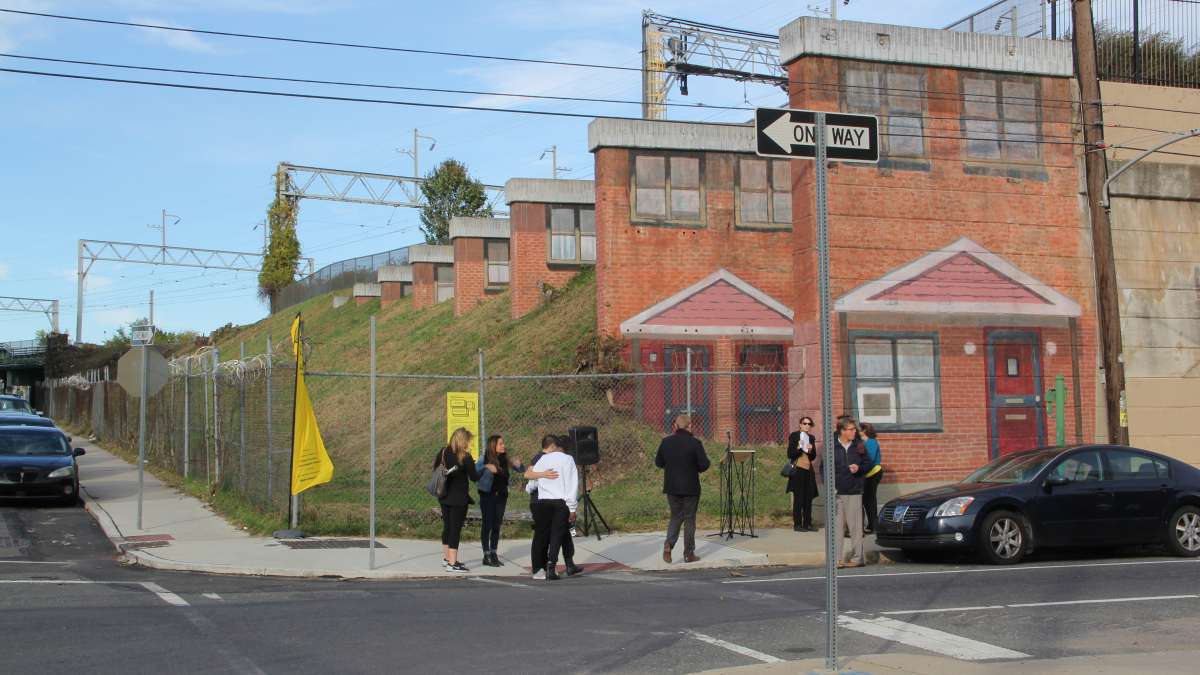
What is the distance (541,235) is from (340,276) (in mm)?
28567

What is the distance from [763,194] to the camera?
2355 centimetres

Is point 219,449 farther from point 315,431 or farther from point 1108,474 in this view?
point 1108,474

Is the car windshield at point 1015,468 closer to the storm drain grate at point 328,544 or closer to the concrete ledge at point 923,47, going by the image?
the concrete ledge at point 923,47

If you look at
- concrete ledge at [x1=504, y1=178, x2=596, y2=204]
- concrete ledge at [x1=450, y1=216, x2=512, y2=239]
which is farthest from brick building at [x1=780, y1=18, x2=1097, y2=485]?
concrete ledge at [x1=450, y1=216, x2=512, y2=239]

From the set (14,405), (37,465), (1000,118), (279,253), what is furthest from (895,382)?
(279,253)

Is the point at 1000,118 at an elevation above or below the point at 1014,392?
above

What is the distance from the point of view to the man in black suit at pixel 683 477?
1358cm

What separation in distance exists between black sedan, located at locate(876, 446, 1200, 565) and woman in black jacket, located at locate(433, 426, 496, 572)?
206 inches

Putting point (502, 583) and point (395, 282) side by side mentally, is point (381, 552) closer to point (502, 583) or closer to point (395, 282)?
point (502, 583)

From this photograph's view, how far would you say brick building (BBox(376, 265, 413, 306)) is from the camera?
1681 inches

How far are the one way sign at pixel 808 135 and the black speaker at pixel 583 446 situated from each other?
8373 mm

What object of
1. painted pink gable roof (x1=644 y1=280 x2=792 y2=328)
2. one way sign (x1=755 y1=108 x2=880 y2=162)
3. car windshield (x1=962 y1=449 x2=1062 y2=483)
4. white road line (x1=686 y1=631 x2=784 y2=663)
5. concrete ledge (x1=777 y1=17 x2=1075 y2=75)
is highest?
concrete ledge (x1=777 y1=17 x2=1075 y2=75)

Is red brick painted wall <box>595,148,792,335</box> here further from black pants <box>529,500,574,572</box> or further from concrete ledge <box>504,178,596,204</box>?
black pants <box>529,500,574,572</box>

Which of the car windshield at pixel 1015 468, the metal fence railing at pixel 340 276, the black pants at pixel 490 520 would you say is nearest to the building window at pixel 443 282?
the metal fence railing at pixel 340 276
